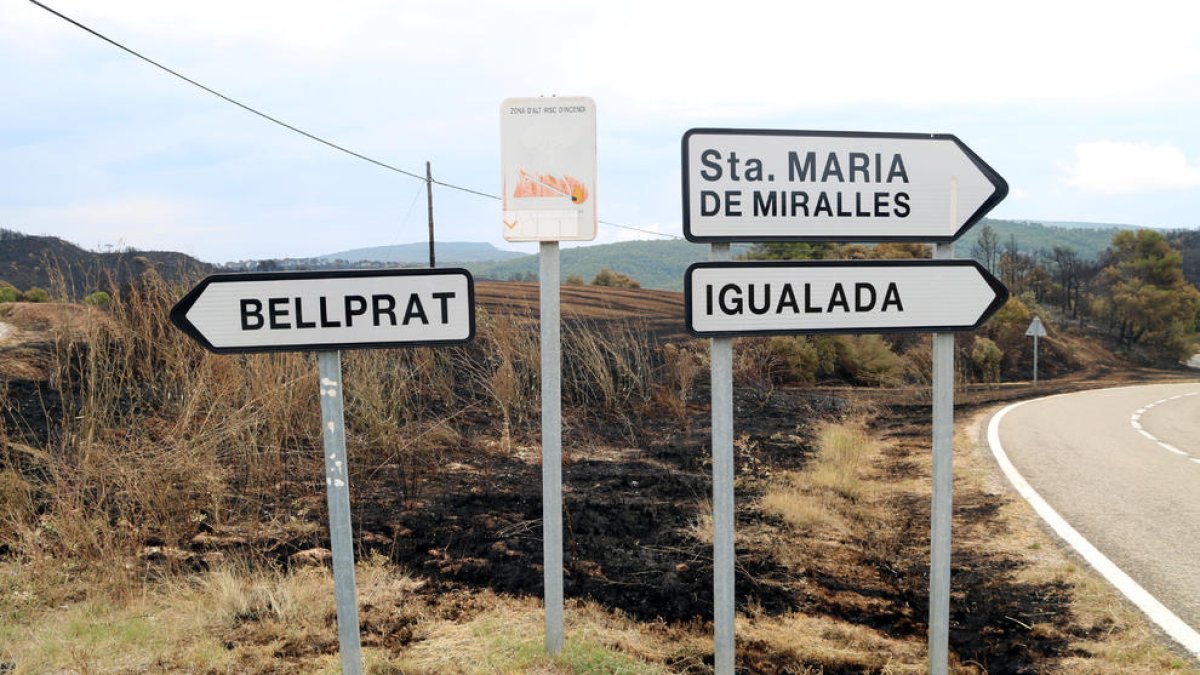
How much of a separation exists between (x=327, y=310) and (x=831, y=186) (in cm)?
220

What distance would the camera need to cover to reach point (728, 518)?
341 centimetres

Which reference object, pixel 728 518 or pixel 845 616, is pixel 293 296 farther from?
pixel 845 616

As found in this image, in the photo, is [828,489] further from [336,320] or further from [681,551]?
[336,320]

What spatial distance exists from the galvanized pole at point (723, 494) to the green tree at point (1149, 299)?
5668cm

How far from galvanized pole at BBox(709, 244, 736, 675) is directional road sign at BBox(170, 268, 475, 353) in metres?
1.08

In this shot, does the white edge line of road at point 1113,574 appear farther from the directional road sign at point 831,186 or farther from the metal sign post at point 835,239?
the directional road sign at point 831,186

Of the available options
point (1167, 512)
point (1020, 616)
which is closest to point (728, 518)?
point (1020, 616)

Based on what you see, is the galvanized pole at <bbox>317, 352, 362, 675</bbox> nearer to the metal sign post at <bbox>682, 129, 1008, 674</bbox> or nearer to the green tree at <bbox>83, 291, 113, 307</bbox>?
the metal sign post at <bbox>682, 129, 1008, 674</bbox>

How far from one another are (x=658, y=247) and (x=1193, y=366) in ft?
313

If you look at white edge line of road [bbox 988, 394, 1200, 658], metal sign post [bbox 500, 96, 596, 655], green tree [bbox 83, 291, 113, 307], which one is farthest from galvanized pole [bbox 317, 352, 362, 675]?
green tree [bbox 83, 291, 113, 307]

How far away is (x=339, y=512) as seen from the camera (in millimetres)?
3244

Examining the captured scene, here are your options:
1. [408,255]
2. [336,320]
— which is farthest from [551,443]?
[408,255]

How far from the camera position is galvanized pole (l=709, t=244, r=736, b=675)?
11.0 feet

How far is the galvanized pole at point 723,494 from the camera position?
11.0 ft
